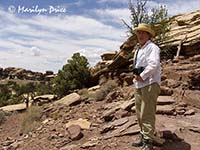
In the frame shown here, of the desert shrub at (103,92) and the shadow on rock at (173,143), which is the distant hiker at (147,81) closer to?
the shadow on rock at (173,143)

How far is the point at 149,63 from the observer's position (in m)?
6.77

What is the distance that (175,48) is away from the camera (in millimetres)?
17578

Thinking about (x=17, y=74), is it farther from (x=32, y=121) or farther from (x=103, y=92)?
(x=32, y=121)

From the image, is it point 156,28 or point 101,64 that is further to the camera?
point 101,64

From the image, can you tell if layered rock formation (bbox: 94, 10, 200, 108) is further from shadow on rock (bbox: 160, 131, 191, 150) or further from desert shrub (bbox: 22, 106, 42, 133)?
desert shrub (bbox: 22, 106, 42, 133)

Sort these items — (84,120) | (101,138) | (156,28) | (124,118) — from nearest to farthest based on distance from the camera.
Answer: (101,138), (124,118), (84,120), (156,28)

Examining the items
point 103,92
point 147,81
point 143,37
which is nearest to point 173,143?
point 147,81

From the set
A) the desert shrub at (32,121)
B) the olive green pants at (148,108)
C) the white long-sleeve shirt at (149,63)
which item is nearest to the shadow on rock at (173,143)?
A: the olive green pants at (148,108)

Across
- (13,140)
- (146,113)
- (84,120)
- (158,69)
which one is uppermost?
(158,69)

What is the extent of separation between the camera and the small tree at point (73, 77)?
23.2m

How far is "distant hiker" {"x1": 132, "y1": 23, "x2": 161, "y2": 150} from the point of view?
6.81 meters

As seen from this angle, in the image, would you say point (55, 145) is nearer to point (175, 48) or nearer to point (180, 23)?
point (175, 48)

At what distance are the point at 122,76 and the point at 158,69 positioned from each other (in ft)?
37.2

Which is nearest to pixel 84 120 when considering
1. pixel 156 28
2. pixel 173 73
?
pixel 173 73
